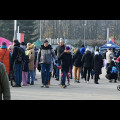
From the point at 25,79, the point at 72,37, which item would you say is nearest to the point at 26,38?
the point at 72,37

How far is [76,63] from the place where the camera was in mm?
17234

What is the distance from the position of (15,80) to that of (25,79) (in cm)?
73

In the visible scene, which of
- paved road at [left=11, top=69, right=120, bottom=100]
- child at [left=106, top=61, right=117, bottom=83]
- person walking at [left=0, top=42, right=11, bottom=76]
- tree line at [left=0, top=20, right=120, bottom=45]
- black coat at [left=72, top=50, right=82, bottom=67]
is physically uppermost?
tree line at [left=0, top=20, right=120, bottom=45]

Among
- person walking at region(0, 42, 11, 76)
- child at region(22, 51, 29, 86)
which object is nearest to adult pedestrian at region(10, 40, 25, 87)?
person walking at region(0, 42, 11, 76)

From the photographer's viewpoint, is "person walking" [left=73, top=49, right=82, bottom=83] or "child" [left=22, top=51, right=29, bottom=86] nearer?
"child" [left=22, top=51, right=29, bottom=86]

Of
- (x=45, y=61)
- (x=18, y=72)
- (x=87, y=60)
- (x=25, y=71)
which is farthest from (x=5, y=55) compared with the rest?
(x=87, y=60)

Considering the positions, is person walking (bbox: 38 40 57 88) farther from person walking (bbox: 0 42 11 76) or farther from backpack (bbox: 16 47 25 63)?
person walking (bbox: 0 42 11 76)

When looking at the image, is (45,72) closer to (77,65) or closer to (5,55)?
(5,55)

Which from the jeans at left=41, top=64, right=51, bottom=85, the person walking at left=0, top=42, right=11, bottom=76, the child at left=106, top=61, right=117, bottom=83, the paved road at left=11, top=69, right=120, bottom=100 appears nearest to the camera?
the paved road at left=11, top=69, right=120, bottom=100

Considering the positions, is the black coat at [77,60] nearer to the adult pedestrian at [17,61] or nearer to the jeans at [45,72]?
the jeans at [45,72]

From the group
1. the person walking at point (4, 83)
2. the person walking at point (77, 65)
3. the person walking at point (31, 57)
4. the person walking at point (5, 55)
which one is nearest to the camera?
the person walking at point (4, 83)

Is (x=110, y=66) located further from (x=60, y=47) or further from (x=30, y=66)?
(x=30, y=66)

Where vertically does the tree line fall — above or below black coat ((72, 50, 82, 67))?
above

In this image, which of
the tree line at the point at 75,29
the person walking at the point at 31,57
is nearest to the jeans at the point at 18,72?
the person walking at the point at 31,57
